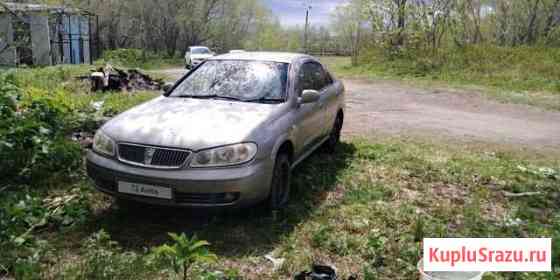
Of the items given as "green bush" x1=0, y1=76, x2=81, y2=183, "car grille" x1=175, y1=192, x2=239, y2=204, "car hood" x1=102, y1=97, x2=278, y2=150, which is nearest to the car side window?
"car hood" x1=102, y1=97, x2=278, y2=150

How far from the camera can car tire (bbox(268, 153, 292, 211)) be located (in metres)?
4.05

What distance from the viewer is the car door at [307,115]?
474 cm

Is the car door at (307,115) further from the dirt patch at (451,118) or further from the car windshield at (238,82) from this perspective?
the dirt patch at (451,118)

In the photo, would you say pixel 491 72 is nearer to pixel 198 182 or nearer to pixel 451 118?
pixel 451 118

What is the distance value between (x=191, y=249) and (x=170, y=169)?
113cm

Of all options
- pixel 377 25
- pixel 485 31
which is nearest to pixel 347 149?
pixel 377 25

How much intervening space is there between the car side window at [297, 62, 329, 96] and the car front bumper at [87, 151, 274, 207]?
1529 mm

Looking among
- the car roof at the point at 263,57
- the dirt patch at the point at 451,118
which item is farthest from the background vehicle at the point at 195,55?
the car roof at the point at 263,57

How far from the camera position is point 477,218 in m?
4.23

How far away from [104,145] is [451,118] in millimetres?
8313

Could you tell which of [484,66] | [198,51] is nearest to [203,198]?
[484,66]

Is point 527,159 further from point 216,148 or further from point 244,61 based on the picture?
point 216,148

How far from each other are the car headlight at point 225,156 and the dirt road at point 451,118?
4583mm

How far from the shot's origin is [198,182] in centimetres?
350
